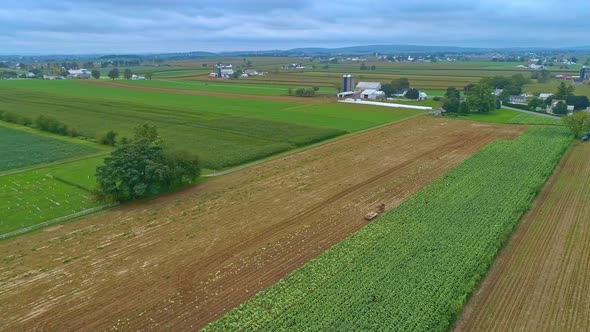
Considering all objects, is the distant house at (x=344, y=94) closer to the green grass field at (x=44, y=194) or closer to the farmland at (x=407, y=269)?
the farmland at (x=407, y=269)

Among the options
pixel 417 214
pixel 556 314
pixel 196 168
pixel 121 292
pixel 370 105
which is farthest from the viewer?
pixel 370 105

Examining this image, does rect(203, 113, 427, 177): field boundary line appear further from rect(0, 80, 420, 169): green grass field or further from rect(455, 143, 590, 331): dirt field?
rect(455, 143, 590, 331): dirt field

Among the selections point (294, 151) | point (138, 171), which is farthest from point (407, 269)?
point (294, 151)

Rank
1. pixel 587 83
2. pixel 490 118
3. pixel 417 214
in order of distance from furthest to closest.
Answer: pixel 587 83, pixel 490 118, pixel 417 214

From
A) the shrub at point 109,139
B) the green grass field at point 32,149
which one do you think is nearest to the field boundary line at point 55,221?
the green grass field at point 32,149

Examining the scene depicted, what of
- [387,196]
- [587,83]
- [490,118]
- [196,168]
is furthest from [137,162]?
[587,83]

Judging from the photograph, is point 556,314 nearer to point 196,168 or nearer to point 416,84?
point 196,168
